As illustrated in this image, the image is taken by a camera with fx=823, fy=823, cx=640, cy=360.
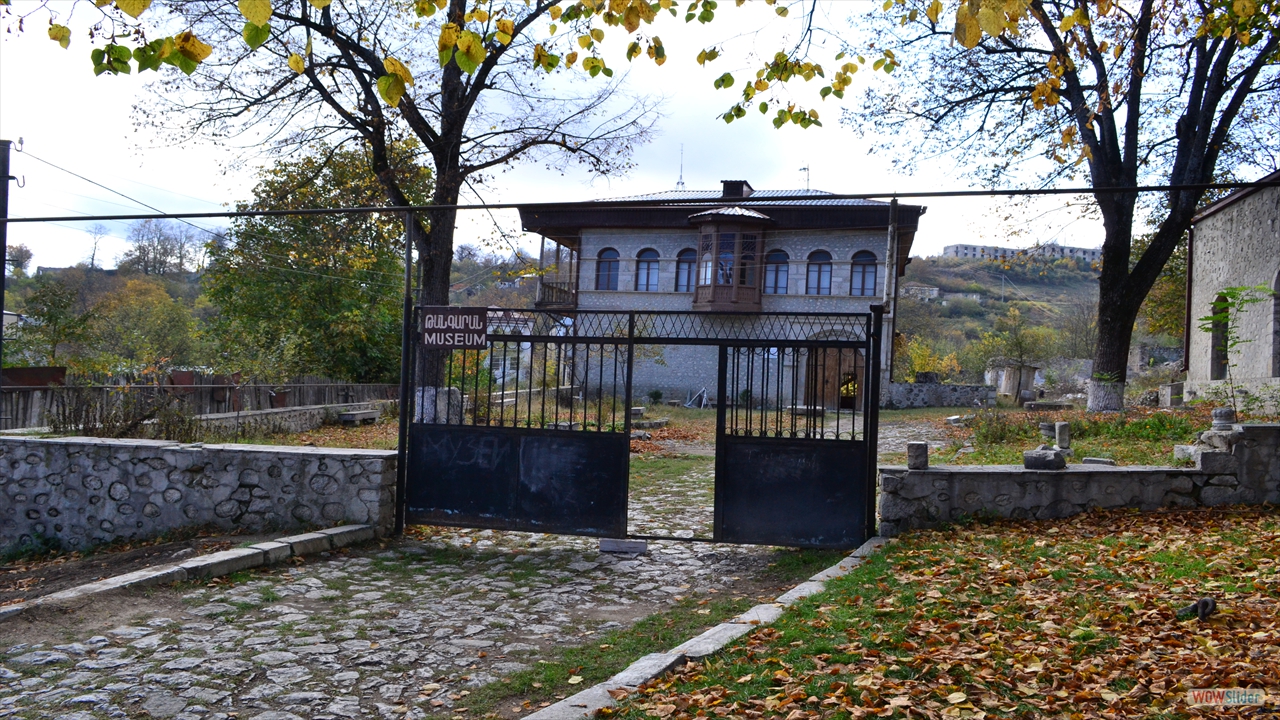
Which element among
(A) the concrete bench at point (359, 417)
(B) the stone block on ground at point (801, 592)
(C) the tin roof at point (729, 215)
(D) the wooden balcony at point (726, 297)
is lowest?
(B) the stone block on ground at point (801, 592)

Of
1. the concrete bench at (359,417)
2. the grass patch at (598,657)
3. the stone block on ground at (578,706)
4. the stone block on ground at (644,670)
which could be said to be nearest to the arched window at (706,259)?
the concrete bench at (359,417)

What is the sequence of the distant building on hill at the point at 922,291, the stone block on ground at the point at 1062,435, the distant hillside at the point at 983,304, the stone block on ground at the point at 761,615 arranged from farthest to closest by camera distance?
1. the distant building on hill at the point at 922,291
2. the distant hillside at the point at 983,304
3. the stone block on ground at the point at 1062,435
4. the stone block on ground at the point at 761,615

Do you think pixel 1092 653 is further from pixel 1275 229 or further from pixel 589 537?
pixel 1275 229

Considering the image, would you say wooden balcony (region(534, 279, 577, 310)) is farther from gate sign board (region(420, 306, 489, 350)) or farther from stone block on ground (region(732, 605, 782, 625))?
stone block on ground (region(732, 605, 782, 625))

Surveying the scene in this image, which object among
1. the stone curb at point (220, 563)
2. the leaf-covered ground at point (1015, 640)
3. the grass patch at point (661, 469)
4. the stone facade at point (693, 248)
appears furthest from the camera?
the stone facade at point (693, 248)

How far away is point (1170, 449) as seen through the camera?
10820 millimetres

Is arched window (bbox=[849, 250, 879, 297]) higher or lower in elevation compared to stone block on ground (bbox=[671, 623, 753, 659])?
higher

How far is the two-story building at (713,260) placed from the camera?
30.6 m

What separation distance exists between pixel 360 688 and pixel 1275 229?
62.7 ft

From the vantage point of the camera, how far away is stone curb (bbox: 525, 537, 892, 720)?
3.88 meters

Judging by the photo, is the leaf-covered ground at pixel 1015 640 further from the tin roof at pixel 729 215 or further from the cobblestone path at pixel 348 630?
the tin roof at pixel 729 215

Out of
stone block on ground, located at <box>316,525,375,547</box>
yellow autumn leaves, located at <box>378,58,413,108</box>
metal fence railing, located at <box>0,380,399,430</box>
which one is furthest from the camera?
metal fence railing, located at <box>0,380,399,430</box>

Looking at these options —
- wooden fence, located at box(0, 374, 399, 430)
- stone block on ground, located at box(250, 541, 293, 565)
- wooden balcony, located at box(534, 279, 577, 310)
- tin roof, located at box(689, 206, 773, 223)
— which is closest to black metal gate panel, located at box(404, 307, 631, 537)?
stone block on ground, located at box(250, 541, 293, 565)

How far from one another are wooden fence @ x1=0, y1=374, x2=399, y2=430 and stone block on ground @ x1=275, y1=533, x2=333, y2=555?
5.67m
